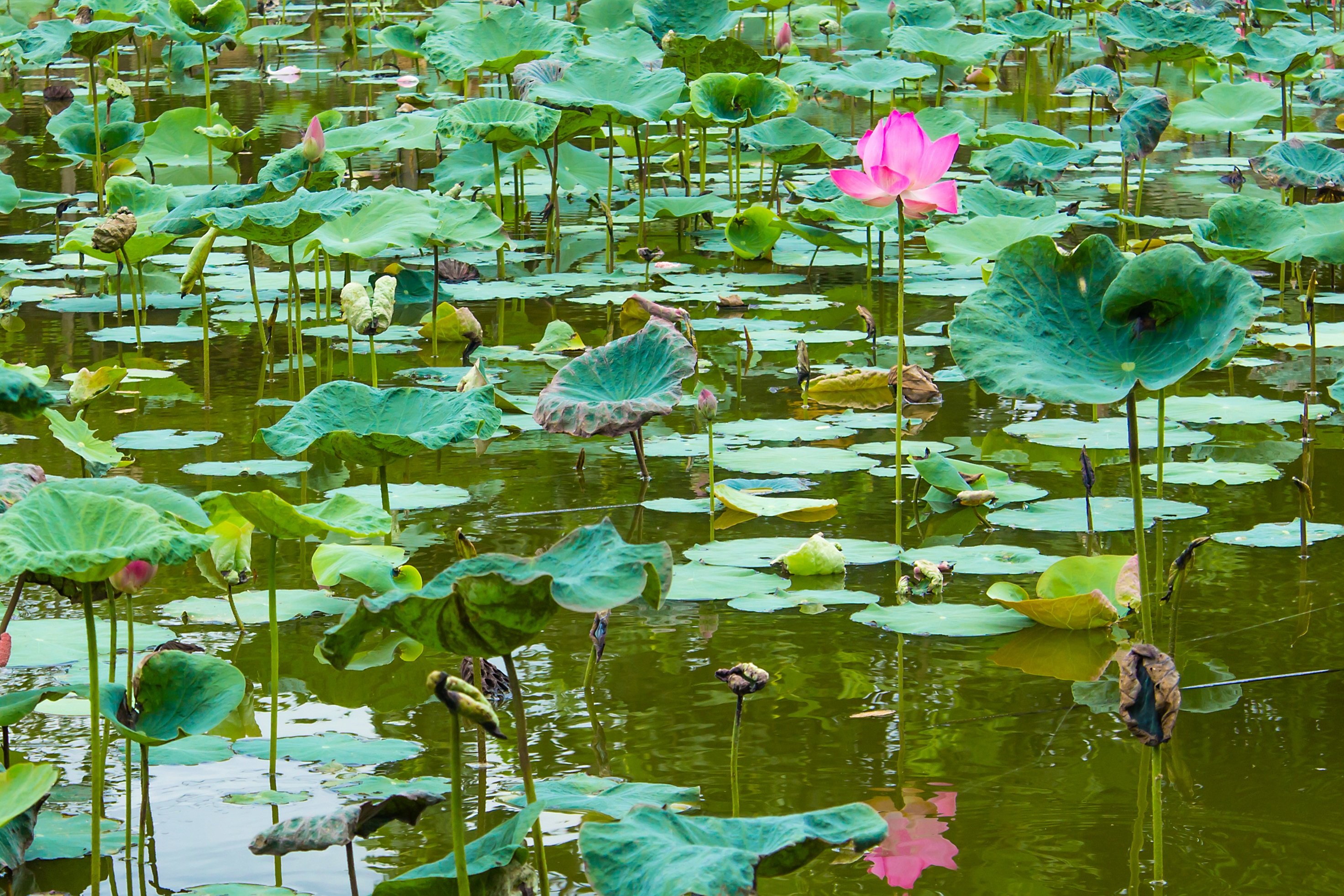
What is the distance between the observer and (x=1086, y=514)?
7.69ft

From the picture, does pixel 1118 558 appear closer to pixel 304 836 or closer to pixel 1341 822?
pixel 1341 822

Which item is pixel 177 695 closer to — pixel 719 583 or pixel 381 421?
pixel 381 421

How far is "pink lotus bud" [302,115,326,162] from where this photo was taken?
3.52m

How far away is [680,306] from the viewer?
13.5 ft

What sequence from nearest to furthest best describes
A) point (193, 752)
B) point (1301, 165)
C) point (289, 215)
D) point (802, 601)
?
point (193, 752) → point (802, 601) → point (289, 215) → point (1301, 165)

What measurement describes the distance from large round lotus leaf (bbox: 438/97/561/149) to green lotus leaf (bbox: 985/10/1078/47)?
3.13 m

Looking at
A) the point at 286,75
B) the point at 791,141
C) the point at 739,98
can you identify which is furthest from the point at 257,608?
the point at 286,75

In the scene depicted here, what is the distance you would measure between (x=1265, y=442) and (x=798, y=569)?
42.2 inches

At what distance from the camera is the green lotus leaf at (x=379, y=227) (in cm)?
329

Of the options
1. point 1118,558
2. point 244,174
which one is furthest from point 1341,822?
point 244,174

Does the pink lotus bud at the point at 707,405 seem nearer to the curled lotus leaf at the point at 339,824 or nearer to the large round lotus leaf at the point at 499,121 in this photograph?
the curled lotus leaf at the point at 339,824

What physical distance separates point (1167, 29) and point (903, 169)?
12.5 ft

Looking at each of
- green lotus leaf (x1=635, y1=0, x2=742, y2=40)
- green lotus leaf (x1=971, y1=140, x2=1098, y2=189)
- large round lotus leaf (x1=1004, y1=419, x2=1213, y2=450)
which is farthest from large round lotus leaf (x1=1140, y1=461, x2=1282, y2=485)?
green lotus leaf (x1=635, y1=0, x2=742, y2=40)

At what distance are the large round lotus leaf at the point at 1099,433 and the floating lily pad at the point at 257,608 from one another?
1334mm
